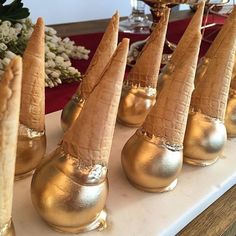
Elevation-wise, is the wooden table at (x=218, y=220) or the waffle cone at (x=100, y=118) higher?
the waffle cone at (x=100, y=118)

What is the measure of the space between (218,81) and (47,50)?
35 centimetres

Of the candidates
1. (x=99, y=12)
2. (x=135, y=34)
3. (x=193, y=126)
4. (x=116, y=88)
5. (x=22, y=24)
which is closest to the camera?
(x=116, y=88)

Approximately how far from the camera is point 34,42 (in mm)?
348

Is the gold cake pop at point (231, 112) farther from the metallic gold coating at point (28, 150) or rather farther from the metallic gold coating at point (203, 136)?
the metallic gold coating at point (28, 150)

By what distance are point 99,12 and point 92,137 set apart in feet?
4.13

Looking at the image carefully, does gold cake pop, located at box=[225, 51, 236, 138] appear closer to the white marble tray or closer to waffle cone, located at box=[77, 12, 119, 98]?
the white marble tray

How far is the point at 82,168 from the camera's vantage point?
1.07 feet

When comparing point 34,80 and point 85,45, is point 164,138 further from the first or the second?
point 85,45

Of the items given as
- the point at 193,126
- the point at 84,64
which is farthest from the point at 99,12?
the point at 193,126

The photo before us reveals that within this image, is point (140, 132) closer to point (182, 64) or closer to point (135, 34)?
point (182, 64)

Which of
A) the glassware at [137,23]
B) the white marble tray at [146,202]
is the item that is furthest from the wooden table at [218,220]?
the glassware at [137,23]

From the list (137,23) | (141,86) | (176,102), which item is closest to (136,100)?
(141,86)

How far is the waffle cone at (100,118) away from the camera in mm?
304

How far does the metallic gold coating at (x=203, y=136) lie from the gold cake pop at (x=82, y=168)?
5.8 inches
